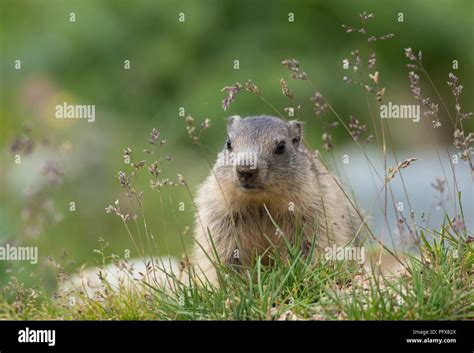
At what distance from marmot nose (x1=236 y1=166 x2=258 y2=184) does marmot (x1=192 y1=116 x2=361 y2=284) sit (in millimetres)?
12

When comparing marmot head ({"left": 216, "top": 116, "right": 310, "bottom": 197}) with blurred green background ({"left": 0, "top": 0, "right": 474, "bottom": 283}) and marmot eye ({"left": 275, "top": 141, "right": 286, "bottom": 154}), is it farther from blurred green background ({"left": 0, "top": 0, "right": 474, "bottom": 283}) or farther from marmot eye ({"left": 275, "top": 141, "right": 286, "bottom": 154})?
blurred green background ({"left": 0, "top": 0, "right": 474, "bottom": 283})

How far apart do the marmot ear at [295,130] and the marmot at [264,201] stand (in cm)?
6

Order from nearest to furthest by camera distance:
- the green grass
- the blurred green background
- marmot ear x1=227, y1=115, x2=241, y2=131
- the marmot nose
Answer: the green grass
the marmot nose
marmot ear x1=227, y1=115, x2=241, y2=131
the blurred green background

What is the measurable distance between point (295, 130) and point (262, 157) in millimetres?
727

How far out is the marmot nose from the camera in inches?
237

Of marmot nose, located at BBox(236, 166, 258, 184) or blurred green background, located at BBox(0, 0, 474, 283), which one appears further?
blurred green background, located at BBox(0, 0, 474, 283)

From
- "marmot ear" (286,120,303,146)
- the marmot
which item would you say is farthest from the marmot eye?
"marmot ear" (286,120,303,146)

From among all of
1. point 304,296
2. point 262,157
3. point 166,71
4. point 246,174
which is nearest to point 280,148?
point 262,157

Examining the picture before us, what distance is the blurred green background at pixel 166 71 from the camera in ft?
38.1

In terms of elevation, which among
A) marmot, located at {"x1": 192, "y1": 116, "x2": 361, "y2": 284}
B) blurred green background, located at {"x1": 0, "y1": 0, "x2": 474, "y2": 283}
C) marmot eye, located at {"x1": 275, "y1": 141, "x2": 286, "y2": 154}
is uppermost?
blurred green background, located at {"x1": 0, "y1": 0, "x2": 474, "y2": 283}

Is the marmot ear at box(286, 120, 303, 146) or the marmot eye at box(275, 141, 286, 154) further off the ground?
the marmot ear at box(286, 120, 303, 146)

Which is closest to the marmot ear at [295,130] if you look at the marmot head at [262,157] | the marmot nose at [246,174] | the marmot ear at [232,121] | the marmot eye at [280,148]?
the marmot head at [262,157]

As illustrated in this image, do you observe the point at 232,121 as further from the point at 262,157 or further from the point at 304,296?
the point at 304,296
